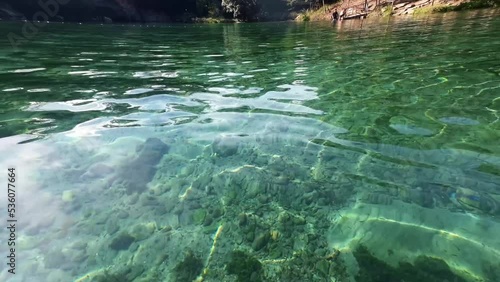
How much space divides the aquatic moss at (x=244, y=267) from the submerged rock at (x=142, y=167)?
Result: 4.30ft

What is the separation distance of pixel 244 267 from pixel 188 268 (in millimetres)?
423

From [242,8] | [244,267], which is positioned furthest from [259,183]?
[242,8]

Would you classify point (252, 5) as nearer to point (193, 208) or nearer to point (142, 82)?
point (142, 82)

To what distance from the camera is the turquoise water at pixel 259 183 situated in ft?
7.36

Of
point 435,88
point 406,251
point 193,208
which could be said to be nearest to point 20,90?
point 193,208

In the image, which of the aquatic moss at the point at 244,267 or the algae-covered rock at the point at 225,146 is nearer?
the aquatic moss at the point at 244,267

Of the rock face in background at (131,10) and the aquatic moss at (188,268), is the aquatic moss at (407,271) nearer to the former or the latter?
the aquatic moss at (188,268)

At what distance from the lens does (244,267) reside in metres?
2.22

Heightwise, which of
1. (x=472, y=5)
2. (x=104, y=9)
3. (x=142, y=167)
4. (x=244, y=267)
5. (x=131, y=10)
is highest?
(x=104, y=9)

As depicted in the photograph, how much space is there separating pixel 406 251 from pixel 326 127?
2.17 m

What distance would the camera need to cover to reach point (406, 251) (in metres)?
2.25

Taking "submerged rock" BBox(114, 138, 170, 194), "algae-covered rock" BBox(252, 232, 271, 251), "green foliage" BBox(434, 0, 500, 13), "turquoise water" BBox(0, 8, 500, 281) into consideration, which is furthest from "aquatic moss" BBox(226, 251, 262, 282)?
"green foliage" BBox(434, 0, 500, 13)

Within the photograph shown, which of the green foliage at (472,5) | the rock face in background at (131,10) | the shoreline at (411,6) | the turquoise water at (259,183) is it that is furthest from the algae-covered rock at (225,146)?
the rock face in background at (131,10)

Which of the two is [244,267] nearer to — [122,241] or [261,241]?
[261,241]
